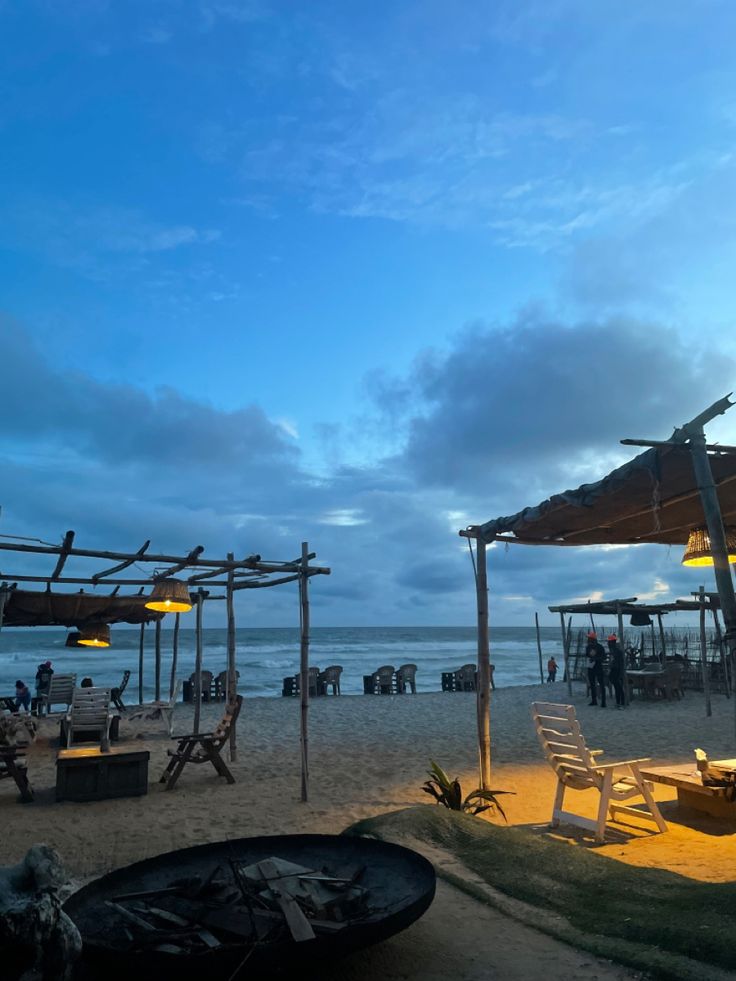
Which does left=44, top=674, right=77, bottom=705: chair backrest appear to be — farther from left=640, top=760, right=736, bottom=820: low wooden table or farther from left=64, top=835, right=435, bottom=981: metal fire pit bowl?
left=640, top=760, right=736, bottom=820: low wooden table

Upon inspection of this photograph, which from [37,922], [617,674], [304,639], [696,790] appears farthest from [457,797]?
[617,674]

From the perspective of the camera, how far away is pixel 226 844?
156 inches

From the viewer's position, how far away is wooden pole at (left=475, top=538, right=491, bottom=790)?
6.25 meters

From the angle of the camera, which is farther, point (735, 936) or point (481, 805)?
point (481, 805)

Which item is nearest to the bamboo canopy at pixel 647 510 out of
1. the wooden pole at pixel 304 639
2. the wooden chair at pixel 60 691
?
the wooden pole at pixel 304 639

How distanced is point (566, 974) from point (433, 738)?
26.4ft

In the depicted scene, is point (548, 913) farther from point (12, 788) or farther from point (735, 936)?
point (12, 788)

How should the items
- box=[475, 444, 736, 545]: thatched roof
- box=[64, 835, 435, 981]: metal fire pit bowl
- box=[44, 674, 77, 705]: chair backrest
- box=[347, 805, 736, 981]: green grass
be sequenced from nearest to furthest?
1. box=[64, 835, 435, 981]: metal fire pit bowl
2. box=[347, 805, 736, 981]: green grass
3. box=[475, 444, 736, 545]: thatched roof
4. box=[44, 674, 77, 705]: chair backrest

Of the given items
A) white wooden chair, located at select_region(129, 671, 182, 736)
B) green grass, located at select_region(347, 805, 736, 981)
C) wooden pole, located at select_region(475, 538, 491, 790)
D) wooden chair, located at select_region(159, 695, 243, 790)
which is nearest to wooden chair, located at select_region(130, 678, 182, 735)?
white wooden chair, located at select_region(129, 671, 182, 736)

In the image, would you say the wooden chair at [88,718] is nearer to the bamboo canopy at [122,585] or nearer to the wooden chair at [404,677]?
the bamboo canopy at [122,585]

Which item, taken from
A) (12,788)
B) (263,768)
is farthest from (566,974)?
(12,788)

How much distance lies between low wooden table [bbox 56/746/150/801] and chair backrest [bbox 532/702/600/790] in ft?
14.0

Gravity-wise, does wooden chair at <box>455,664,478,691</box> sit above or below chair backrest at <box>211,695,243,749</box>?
below

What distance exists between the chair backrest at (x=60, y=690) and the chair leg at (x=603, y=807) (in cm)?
1099
